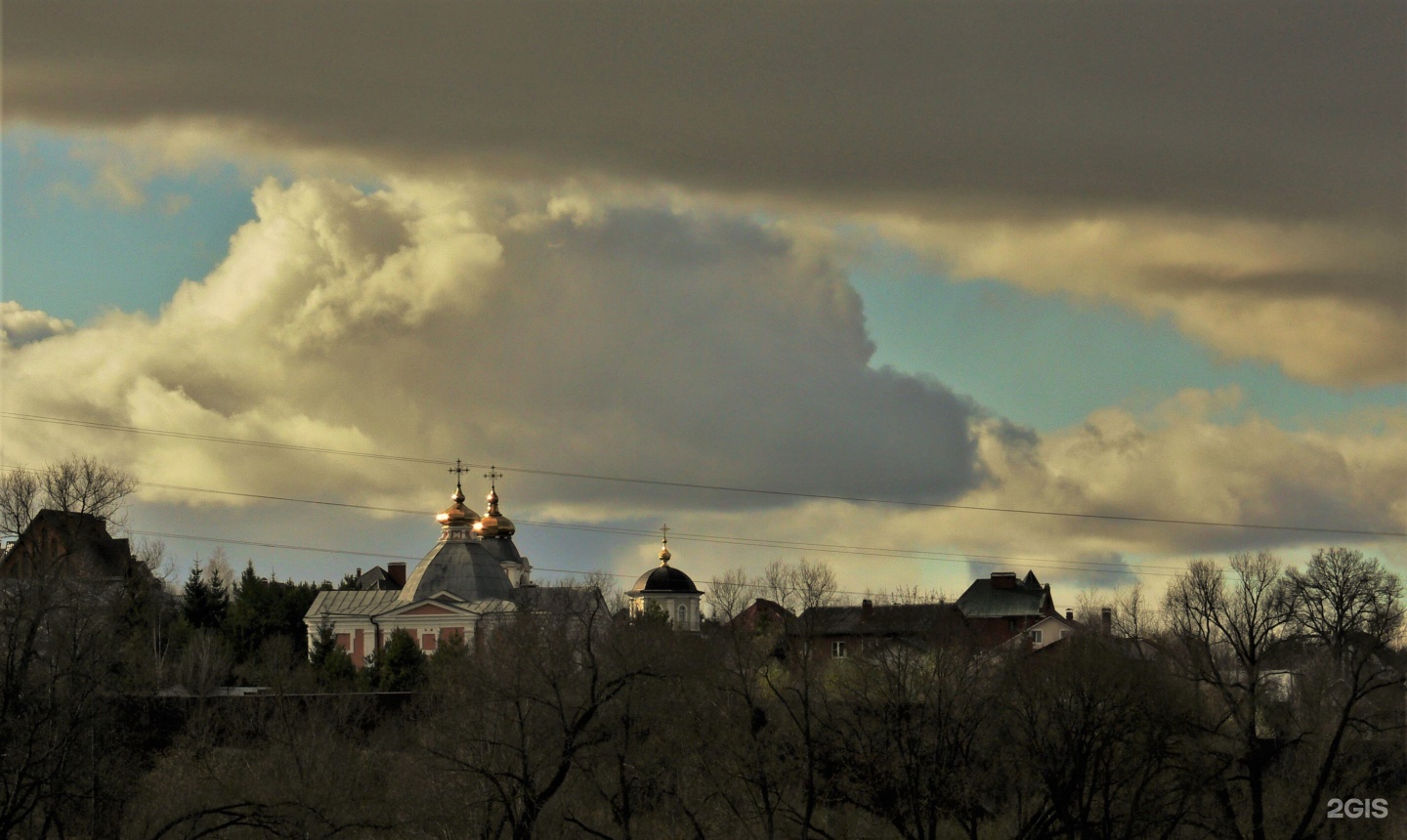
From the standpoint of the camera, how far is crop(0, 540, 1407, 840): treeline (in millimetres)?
60688

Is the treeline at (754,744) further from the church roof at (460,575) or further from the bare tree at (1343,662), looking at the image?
the church roof at (460,575)

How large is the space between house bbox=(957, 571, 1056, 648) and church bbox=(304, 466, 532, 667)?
93.5ft

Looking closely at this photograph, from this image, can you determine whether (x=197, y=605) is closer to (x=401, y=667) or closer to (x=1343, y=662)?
(x=401, y=667)

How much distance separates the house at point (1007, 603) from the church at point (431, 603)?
28.5 m

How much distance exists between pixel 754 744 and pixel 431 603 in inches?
2196

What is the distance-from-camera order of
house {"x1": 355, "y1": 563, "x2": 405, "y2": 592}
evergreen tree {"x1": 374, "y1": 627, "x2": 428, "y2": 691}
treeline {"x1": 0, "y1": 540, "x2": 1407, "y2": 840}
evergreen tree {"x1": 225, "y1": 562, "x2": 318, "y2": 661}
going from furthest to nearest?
house {"x1": 355, "y1": 563, "x2": 405, "y2": 592}, evergreen tree {"x1": 225, "y1": 562, "x2": 318, "y2": 661}, evergreen tree {"x1": 374, "y1": 627, "x2": 428, "y2": 691}, treeline {"x1": 0, "y1": 540, "x2": 1407, "y2": 840}

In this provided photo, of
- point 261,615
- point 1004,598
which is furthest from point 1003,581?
point 261,615

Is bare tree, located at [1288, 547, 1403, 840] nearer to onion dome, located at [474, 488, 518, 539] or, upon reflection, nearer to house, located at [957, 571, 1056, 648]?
house, located at [957, 571, 1056, 648]

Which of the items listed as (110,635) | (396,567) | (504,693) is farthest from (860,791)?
(396,567)

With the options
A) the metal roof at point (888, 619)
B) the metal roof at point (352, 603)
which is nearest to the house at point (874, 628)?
the metal roof at point (888, 619)

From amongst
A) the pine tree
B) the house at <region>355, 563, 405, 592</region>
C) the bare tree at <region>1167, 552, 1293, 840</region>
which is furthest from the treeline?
the house at <region>355, 563, 405, 592</region>

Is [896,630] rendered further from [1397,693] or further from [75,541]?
[75,541]

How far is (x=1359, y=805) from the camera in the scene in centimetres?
6612

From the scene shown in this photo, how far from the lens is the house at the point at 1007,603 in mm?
114750
